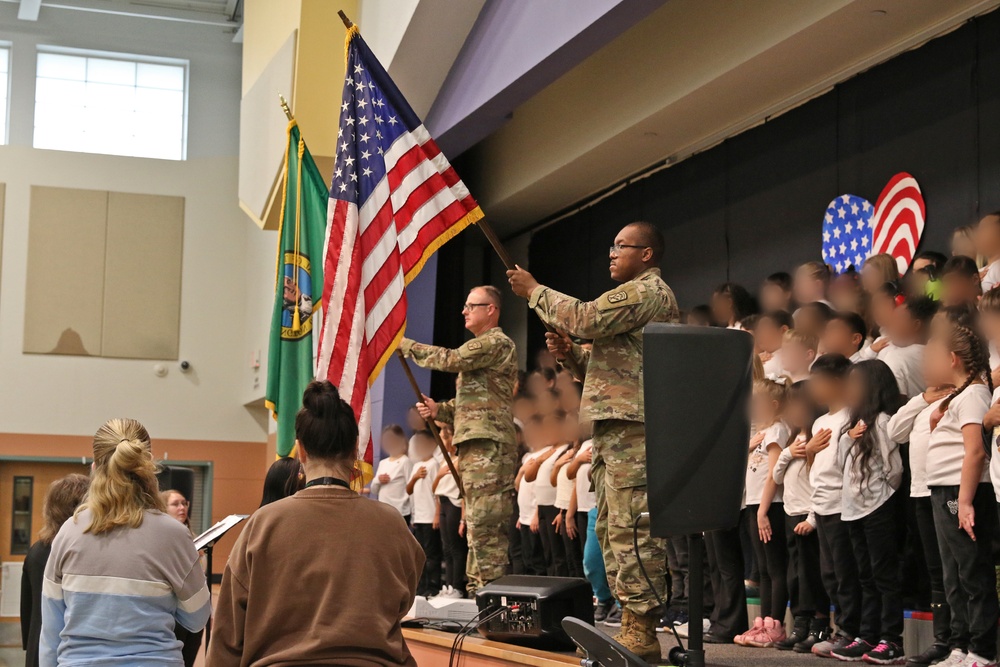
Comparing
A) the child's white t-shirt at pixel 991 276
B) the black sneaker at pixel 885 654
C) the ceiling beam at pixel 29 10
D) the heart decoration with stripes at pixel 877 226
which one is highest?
the ceiling beam at pixel 29 10

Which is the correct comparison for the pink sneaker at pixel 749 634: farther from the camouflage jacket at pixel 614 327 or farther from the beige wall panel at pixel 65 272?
the beige wall panel at pixel 65 272

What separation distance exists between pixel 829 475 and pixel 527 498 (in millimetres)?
2798

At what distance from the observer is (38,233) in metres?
14.6

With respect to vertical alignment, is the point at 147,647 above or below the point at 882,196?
below

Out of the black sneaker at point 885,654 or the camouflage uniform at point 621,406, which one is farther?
the black sneaker at point 885,654

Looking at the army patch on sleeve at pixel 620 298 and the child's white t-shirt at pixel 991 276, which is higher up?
the child's white t-shirt at pixel 991 276

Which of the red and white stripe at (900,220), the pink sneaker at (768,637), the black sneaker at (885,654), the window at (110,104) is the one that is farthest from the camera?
the window at (110,104)

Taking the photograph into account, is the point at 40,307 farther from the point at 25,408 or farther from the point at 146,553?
the point at 146,553

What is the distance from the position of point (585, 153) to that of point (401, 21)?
6.02ft

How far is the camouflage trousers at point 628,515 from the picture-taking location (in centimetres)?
388

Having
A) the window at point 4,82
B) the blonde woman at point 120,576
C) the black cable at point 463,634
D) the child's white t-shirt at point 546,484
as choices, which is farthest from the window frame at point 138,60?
the blonde woman at point 120,576

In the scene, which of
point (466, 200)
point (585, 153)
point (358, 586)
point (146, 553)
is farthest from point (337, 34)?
point (358, 586)

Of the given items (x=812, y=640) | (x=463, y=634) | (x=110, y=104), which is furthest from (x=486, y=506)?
(x=110, y=104)

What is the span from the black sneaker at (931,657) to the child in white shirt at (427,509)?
4355mm
